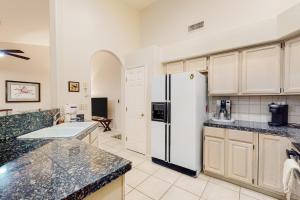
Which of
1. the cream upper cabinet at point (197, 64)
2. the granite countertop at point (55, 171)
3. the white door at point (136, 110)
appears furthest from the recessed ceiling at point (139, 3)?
the granite countertop at point (55, 171)

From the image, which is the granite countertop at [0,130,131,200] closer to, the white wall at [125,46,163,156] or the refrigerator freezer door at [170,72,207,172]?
the refrigerator freezer door at [170,72,207,172]

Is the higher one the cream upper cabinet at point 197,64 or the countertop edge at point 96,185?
the cream upper cabinet at point 197,64

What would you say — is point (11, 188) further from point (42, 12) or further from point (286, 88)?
point (42, 12)

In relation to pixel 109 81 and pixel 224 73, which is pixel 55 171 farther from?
pixel 109 81

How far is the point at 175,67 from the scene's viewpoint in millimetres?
3223

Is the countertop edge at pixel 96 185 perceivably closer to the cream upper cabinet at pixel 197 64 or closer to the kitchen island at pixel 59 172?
the kitchen island at pixel 59 172

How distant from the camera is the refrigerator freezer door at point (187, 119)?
245cm

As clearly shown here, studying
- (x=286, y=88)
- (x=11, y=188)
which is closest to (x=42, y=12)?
(x=11, y=188)

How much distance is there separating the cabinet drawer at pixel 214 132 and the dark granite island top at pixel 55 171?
76.4 inches

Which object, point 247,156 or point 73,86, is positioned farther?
point 73,86

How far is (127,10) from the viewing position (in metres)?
4.01

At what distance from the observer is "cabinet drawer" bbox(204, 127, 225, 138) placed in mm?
2330

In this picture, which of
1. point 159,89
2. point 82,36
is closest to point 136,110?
point 159,89

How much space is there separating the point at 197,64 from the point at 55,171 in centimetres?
278
